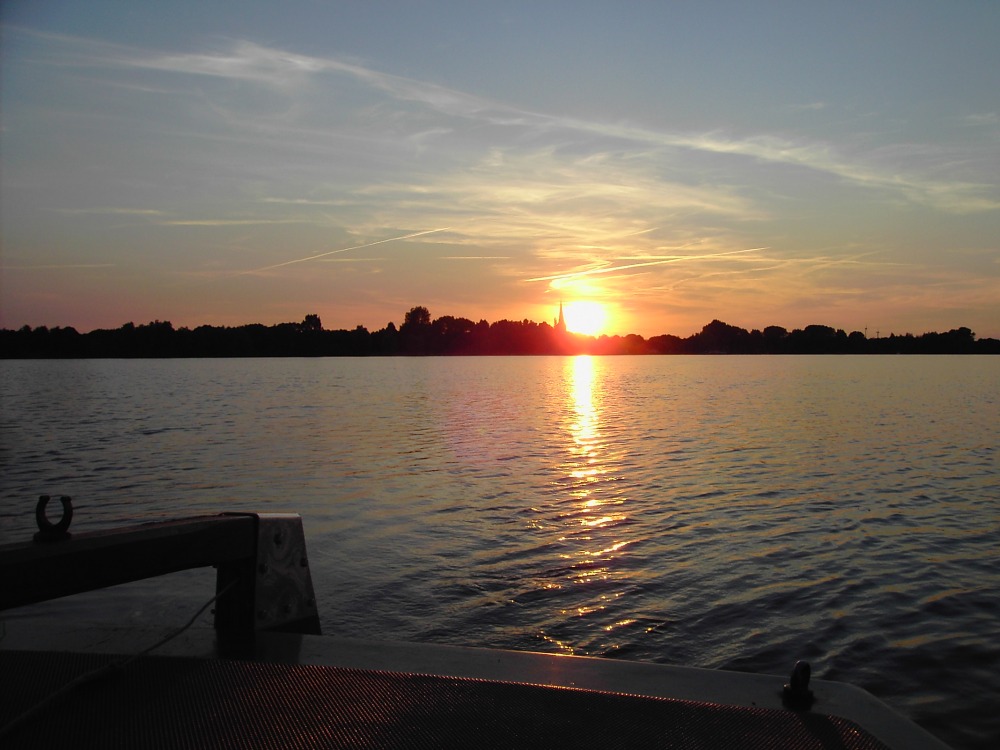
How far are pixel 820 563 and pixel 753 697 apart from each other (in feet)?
22.9

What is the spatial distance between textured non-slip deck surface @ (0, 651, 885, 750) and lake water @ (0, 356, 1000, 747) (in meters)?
3.45

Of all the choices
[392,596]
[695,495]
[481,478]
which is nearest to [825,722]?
[392,596]

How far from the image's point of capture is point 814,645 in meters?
6.93

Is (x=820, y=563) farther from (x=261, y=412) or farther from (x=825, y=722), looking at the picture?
(x=261, y=412)

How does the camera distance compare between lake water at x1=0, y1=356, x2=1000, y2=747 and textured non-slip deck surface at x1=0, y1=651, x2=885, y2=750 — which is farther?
lake water at x1=0, y1=356, x2=1000, y2=747

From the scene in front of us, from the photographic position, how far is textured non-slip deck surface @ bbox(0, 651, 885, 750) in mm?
2996

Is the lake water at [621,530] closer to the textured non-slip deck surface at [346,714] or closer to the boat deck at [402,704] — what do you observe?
the boat deck at [402,704]

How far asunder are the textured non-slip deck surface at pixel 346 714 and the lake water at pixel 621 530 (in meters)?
3.45

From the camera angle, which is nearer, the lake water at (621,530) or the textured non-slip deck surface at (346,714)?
the textured non-slip deck surface at (346,714)

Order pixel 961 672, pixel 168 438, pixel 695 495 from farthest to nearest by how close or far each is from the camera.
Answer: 1. pixel 168 438
2. pixel 695 495
3. pixel 961 672

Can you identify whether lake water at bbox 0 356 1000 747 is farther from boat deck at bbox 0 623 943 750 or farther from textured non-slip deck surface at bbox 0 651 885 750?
textured non-slip deck surface at bbox 0 651 885 750

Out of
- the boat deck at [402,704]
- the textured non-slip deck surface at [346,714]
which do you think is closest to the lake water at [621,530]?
the boat deck at [402,704]

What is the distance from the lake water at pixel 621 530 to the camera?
279 inches

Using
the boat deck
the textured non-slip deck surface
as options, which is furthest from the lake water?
the textured non-slip deck surface
